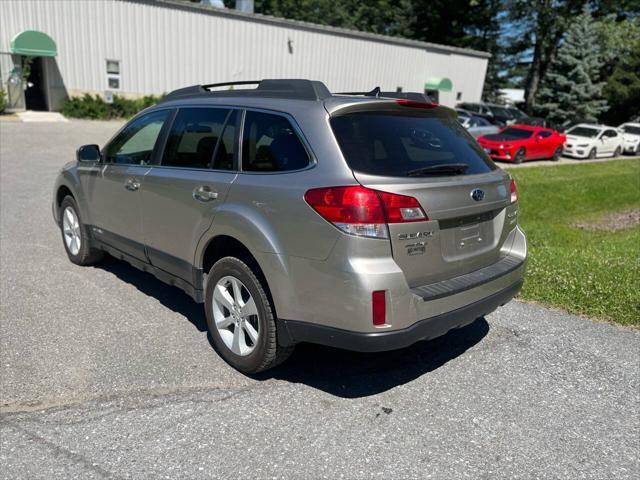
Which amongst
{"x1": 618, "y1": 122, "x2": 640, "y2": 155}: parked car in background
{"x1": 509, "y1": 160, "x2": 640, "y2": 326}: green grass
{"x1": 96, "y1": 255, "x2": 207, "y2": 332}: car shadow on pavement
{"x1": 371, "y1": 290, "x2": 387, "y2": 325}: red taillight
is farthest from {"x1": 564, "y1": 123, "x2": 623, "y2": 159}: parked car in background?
{"x1": 371, "y1": 290, "x2": 387, "y2": 325}: red taillight

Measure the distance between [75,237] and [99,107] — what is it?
68.1 feet

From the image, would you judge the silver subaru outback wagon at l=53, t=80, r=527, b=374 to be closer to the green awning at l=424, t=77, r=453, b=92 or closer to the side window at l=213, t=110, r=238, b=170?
the side window at l=213, t=110, r=238, b=170

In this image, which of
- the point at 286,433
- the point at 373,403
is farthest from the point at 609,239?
the point at 286,433

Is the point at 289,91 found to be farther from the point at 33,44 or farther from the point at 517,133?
the point at 33,44

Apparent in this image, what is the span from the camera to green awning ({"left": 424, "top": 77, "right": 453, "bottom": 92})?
125 feet

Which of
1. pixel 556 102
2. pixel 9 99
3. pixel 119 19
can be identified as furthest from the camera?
pixel 556 102

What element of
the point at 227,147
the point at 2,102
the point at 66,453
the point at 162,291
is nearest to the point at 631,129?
the point at 2,102

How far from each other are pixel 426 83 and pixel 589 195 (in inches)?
1037

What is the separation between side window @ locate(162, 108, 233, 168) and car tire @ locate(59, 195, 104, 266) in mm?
1769

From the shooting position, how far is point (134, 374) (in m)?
3.59

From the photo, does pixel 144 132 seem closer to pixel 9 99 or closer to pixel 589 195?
pixel 589 195

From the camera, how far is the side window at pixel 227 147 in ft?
12.1

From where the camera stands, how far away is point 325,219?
299cm

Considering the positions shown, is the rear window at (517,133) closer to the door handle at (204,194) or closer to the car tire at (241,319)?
the door handle at (204,194)
